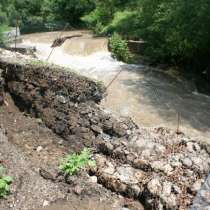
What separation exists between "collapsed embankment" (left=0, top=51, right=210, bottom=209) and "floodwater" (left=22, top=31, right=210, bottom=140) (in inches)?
54.7

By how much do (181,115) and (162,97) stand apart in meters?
1.38

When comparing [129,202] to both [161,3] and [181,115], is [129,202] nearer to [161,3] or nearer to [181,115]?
[181,115]

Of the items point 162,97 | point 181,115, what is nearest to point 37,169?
point 181,115

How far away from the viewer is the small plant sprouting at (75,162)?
21.9ft

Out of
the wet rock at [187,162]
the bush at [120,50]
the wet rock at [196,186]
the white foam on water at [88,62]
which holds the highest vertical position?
the wet rock at [187,162]

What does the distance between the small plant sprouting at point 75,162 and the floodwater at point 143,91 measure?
7.11 feet

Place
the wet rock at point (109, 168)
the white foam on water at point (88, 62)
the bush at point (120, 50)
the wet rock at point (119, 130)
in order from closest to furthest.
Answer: the wet rock at point (109, 168) → the wet rock at point (119, 130) → the white foam on water at point (88, 62) → the bush at point (120, 50)

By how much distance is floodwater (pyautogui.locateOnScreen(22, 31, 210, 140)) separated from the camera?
10391 mm

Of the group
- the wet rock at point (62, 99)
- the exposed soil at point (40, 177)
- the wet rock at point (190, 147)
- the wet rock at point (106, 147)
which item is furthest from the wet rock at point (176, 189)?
the wet rock at point (62, 99)

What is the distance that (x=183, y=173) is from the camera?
6387 millimetres

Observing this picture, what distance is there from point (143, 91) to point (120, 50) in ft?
13.1

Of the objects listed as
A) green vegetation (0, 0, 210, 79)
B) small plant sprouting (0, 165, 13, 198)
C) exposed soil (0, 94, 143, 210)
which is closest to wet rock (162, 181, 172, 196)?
exposed soil (0, 94, 143, 210)

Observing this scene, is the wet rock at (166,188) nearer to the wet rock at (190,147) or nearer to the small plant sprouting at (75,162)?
the wet rock at (190,147)

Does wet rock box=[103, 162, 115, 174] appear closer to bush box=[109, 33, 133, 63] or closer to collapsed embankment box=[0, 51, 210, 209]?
collapsed embankment box=[0, 51, 210, 209]
